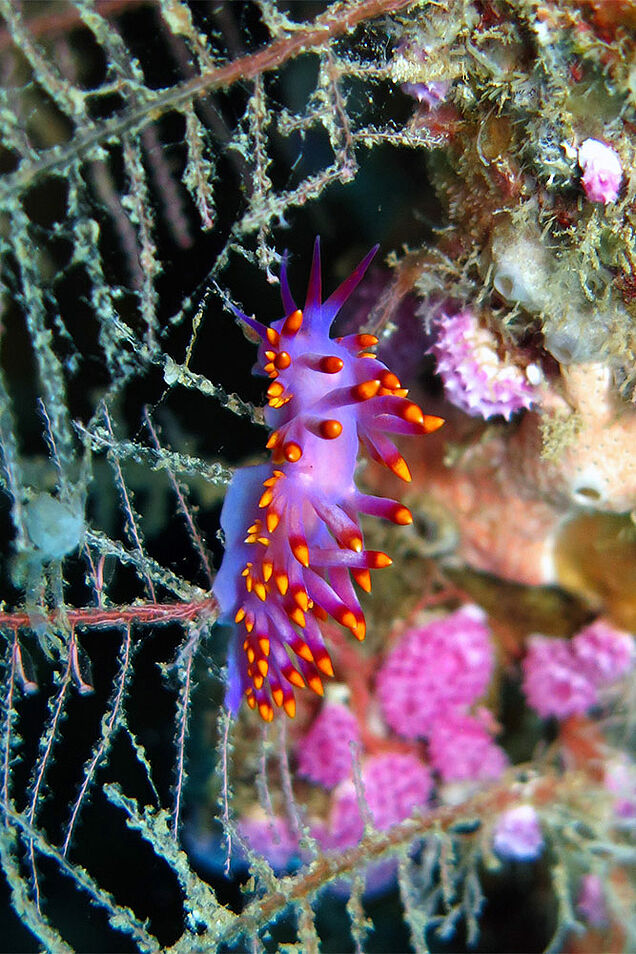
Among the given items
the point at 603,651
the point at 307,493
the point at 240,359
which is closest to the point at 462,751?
the point at 603,651

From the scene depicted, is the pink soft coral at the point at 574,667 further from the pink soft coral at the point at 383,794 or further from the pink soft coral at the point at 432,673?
the pink soft coral at the point at 383,794

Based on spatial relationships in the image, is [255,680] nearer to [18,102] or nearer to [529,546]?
[529,546]

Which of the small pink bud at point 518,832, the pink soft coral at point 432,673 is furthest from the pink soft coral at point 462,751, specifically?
the small pink bud at point 518,832

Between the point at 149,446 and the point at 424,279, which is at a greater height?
the point at 424,279

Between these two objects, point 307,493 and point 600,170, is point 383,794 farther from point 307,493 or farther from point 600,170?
point 600,170

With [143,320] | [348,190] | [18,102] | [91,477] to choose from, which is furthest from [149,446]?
[348,190]

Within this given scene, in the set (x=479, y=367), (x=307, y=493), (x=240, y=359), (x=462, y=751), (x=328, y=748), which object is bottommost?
(x=462, y=751)

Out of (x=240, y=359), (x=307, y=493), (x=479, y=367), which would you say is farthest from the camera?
(x=479, y=367)
